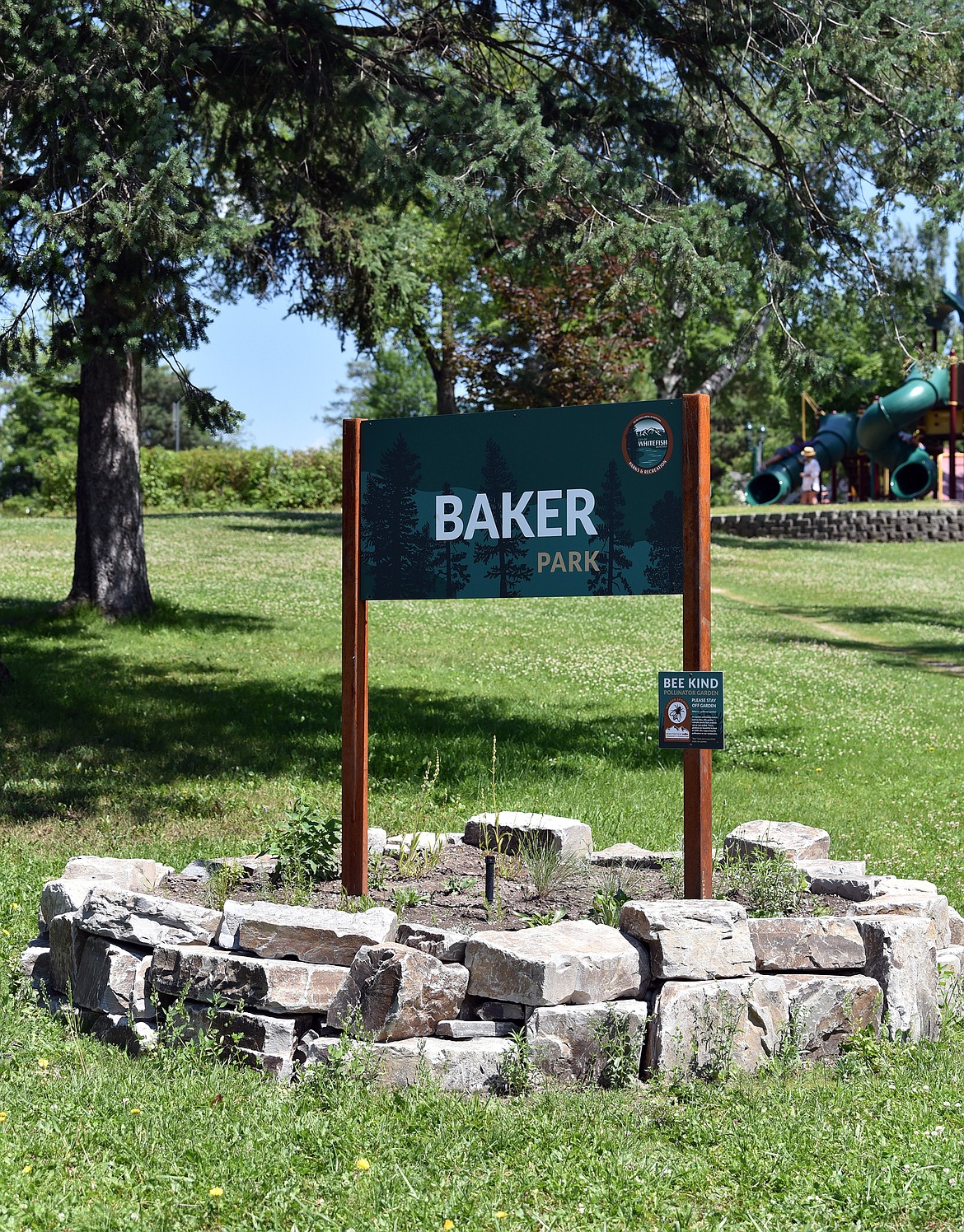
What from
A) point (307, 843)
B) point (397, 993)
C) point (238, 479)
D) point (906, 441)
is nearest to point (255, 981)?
point (397, 993)

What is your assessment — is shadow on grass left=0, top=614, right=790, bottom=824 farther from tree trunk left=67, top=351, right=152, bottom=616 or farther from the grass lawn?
tree trunk left=67, top=351, right=152, bottom=616

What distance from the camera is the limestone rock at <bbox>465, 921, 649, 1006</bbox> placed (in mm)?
4383

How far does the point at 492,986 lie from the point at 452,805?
3.59 metres

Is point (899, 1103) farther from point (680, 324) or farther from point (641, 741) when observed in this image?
point (680, 324)

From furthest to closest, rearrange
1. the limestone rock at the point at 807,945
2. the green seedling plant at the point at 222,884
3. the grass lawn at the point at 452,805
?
the green seedling plant at the point at 222,884 → the limestone rock at the point at 807,945 → the grass lawn at the point at 452,805

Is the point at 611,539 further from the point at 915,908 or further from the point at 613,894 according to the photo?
the point at 915,908

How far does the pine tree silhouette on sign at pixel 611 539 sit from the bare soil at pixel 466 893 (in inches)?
53.0

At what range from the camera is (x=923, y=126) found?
8.76m

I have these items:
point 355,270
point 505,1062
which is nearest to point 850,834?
point 505,1062

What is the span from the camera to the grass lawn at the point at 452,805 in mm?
3648

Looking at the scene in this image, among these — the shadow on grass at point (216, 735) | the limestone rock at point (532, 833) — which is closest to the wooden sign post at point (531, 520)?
the limestone rock at point (532, 833)

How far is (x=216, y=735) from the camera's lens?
9.81 meters

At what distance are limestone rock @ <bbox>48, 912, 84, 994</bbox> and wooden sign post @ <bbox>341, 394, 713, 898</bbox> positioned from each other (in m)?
1.19

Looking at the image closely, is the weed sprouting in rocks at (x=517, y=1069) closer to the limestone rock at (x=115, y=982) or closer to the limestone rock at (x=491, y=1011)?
the limestone rock at (x=491, y=1011)
